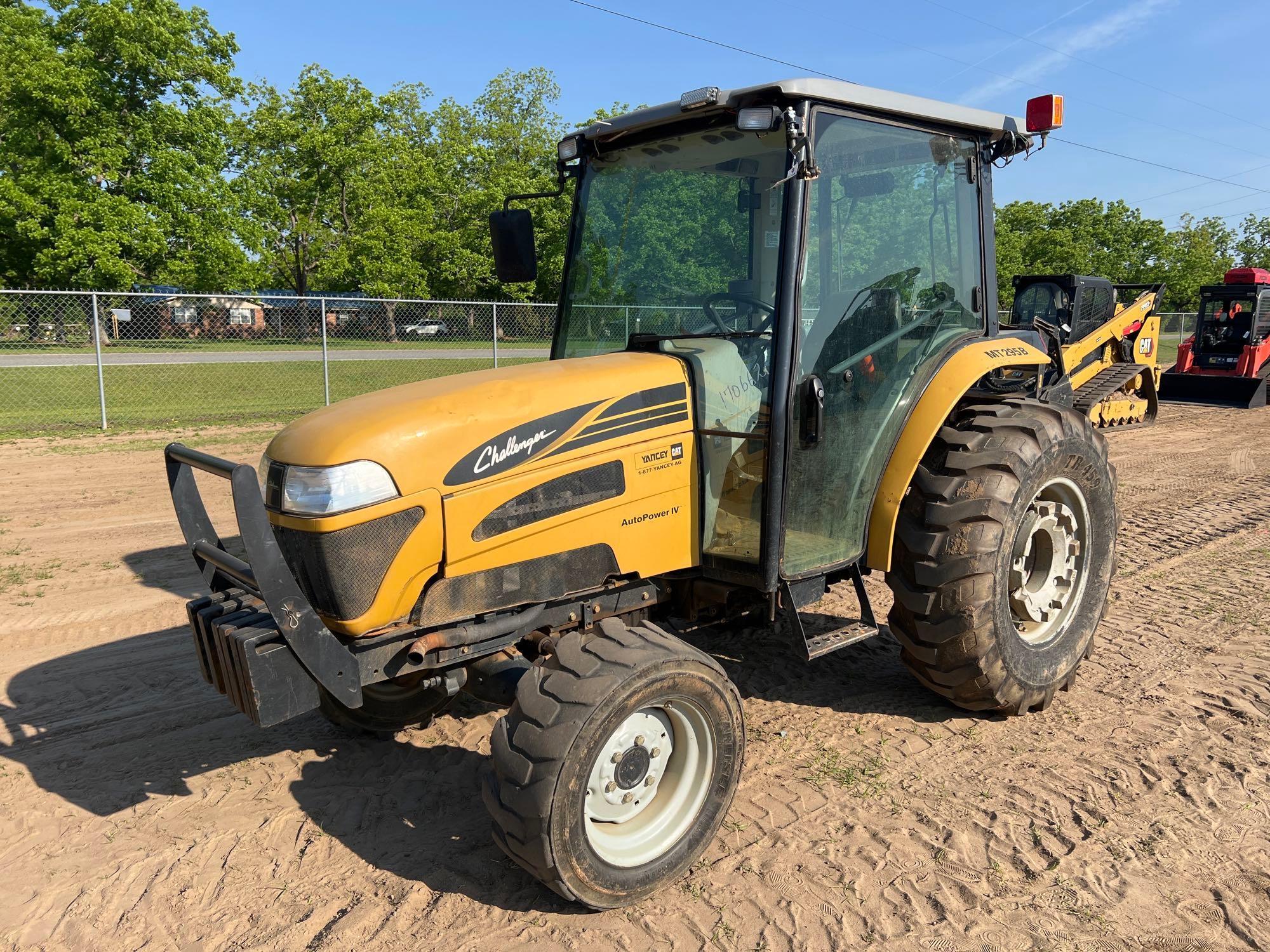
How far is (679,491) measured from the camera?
3420mm

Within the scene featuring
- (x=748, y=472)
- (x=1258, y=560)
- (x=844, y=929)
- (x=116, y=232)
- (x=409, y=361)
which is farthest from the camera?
(x=116, y=232)

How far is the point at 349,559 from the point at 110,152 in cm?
2463

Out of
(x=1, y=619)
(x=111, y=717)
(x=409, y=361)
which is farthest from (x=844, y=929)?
(x=409, y=361)

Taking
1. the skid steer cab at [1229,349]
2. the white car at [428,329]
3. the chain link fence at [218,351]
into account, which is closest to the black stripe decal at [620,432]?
the chain link fence at [218,351]

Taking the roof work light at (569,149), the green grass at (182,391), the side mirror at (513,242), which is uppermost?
the roof work light at (569,149)

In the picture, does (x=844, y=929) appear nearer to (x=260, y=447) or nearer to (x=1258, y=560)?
(x=1258, y=560)

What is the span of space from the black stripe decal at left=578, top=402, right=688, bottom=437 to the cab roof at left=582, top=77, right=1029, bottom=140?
108 cm

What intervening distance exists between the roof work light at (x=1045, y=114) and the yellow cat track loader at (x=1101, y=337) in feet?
32.5

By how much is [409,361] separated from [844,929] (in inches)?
653

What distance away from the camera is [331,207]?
3005cm

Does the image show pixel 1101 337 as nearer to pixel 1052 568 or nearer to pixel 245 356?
pixel 1052 568

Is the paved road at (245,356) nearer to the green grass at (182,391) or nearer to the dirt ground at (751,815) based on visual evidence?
A: the green grass at (182,391)

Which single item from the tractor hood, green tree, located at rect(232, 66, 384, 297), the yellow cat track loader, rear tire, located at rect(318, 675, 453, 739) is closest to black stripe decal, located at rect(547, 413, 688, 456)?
the tractor hood

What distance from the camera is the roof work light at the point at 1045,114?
4.07m
